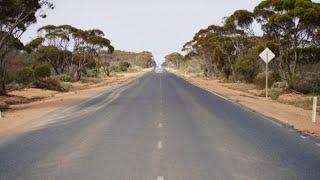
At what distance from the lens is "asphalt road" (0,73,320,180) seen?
10234mm

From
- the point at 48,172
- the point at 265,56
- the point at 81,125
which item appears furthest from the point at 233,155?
the point at 265,56

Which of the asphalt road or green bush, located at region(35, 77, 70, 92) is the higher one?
the asphalt road

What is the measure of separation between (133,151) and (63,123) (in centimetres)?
743

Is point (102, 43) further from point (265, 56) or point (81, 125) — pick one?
point (81, 125)

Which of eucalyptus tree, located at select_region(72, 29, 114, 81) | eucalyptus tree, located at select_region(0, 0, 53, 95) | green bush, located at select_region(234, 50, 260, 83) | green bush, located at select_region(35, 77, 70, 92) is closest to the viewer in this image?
eucalyptus tree, located at select_region(0, 0, 53, 95)

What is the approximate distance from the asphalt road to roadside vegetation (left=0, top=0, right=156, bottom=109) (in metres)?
13.5

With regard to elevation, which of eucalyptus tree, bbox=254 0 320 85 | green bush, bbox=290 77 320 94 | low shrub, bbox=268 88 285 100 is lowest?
low shrub, bbox=268 88 285 100

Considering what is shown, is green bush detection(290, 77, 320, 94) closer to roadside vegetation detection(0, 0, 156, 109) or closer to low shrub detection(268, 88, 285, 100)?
low shrub detection(268, 88, 285, 100)

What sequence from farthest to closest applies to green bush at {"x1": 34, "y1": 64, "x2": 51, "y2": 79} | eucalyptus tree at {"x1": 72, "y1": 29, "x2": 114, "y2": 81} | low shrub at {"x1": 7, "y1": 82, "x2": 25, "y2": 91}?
eucalyptus tree at {"x1": 72, "y1": 29, "x2": 114, "y2": 81} < green bush at {"x1": 34, "y1": 64, "x2": 51, "y2": 79} < low shrub at {"x1": 7, "y1": 82, "x2": 25, "y2": 91}

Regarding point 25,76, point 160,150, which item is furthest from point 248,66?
point 160,150

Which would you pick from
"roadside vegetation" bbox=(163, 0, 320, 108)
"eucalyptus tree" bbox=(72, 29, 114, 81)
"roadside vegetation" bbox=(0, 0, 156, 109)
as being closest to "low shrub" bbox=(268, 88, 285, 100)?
"roadside vegetation" bbox=(163, 0, 320, 108)

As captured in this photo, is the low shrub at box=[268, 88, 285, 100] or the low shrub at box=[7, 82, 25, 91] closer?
the low shrub at box=[268, 88, 285, 100]

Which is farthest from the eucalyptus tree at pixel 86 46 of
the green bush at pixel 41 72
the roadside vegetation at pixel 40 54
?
the green bush at pixel 41 72

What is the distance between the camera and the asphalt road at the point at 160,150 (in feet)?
33.6
